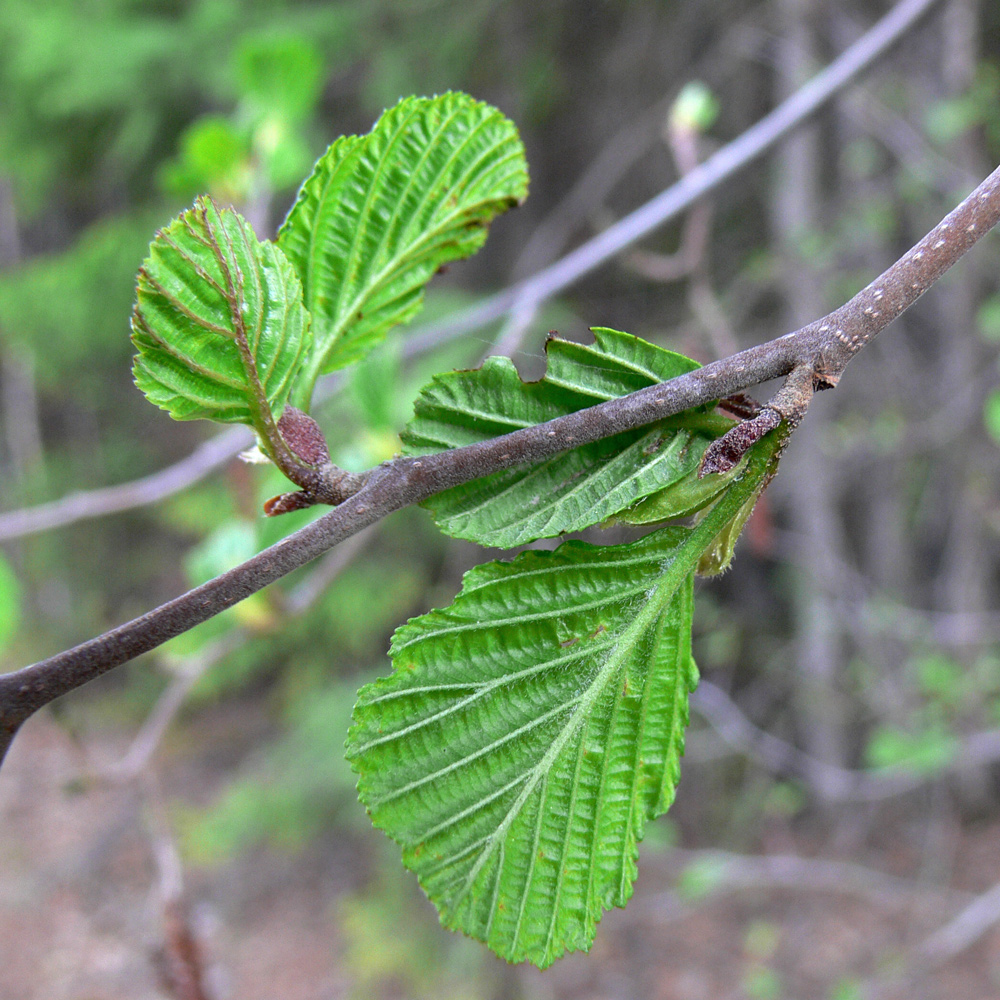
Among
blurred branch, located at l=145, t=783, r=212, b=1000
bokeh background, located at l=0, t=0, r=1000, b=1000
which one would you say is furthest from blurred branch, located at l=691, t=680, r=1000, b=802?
blurred branch, located at l=145, t=783, r=212, b=1000

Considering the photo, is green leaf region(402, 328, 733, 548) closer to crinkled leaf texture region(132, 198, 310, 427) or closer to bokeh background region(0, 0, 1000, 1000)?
crinkled leaf texture region(132, 198, 310, 427)

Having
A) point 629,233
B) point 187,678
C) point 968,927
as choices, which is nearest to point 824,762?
point 968,927

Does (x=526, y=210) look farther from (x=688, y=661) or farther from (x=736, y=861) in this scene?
(x=688, y=661)

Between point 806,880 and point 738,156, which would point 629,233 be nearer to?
point 738,156

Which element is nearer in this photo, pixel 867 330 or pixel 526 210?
pixel 867 330

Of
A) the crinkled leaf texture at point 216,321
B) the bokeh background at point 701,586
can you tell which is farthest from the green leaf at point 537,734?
the bokeh background at point 701,586

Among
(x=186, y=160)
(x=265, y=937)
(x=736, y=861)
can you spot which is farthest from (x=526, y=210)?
(x=265, y=937)
